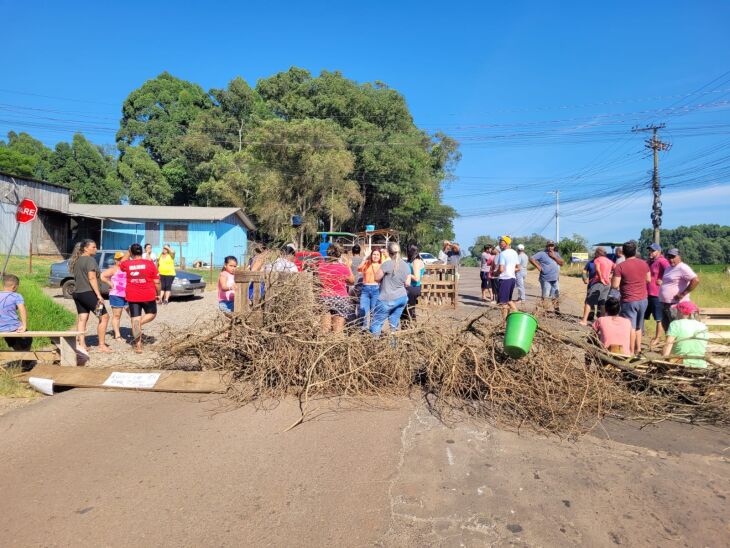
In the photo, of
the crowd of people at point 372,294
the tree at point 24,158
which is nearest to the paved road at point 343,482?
the crowd of people at point 372,294

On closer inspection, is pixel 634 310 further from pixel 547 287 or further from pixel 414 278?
pixel 547 287

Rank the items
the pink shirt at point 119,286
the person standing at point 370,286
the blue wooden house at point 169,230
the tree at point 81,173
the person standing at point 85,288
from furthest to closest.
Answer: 1. the tree at point 81,173
2. the blue wooden house at point 169,230
3. the pink shirt at point 119,286
4. the person standing at point 85,288
5. the person standing at point 370,286

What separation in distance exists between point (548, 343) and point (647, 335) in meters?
5.72

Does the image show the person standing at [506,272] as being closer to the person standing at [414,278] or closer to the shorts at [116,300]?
the person standing at [414,278]

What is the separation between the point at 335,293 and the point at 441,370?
1953mm

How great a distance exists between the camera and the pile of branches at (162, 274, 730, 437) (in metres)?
5.20

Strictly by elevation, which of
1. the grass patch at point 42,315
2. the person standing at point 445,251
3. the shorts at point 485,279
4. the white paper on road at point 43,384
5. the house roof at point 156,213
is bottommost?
the white paper on road at point 43,384

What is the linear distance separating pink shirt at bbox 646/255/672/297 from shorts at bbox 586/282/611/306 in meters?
1.02

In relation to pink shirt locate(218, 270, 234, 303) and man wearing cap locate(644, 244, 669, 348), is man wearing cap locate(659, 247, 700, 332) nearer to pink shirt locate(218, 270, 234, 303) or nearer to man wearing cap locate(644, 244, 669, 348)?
man wearing cap locate(644, 244, 669, 348)

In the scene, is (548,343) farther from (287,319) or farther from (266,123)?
(266,123)

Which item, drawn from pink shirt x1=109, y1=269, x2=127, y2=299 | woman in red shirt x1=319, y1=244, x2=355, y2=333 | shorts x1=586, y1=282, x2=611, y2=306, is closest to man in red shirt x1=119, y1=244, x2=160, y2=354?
pink shirt x1=109, y1=269, x2=127, y2=299

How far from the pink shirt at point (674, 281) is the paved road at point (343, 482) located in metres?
3.69

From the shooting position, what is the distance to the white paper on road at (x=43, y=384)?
5.98m

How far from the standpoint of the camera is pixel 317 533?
3123 mm
